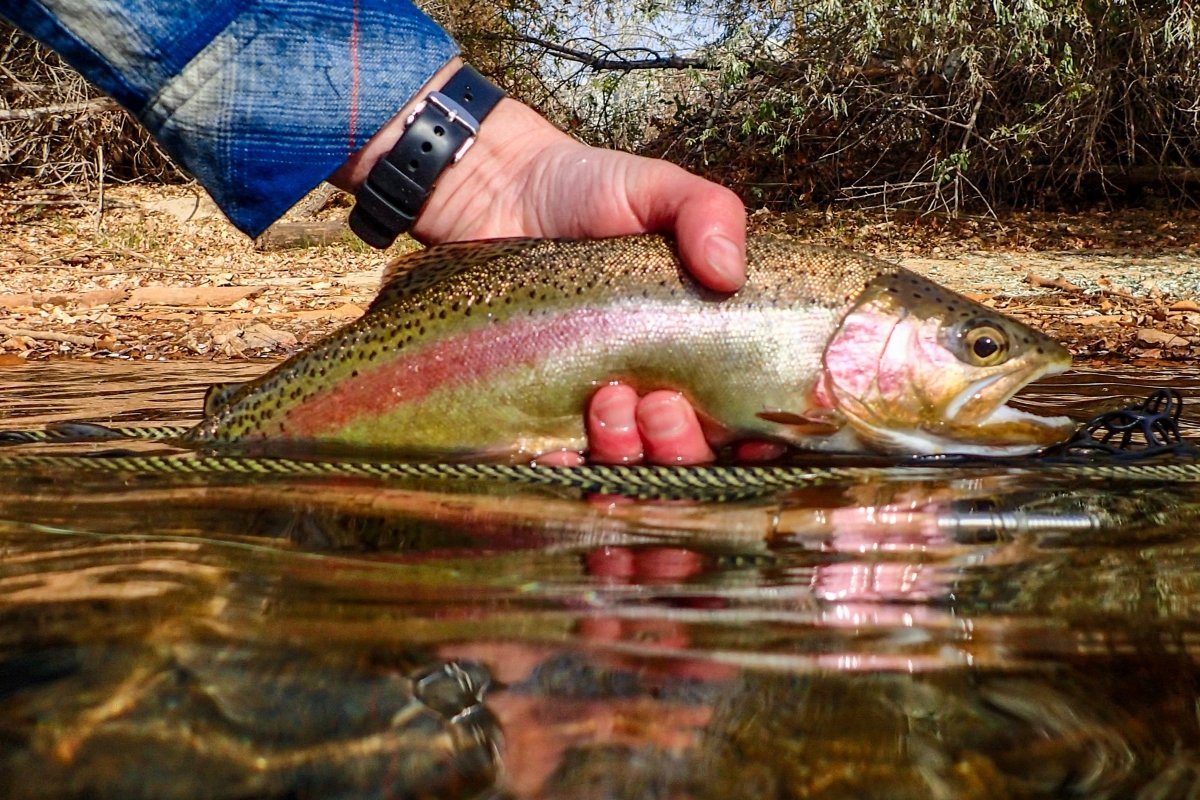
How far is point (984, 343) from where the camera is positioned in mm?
2777

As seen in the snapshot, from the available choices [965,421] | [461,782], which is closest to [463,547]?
[461,782]

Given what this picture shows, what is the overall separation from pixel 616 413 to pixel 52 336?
424 cm

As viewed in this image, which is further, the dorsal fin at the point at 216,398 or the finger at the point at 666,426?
the dorsal fin at the point at 216,398

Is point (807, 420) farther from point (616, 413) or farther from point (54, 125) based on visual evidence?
point (54, 125)

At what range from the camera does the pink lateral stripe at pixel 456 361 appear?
9.11 ft

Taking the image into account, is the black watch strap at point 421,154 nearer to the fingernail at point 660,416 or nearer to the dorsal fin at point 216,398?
the dorsal fin at point 216,398

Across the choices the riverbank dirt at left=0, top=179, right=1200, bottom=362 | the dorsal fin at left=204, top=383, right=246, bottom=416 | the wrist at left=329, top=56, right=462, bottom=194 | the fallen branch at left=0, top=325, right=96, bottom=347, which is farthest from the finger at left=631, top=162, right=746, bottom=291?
the fallen branch at left=0, top=325, right=96, bottom=347

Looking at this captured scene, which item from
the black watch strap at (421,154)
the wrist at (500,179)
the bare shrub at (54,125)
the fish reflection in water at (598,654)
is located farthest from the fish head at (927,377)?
the bare shrub at (54,125)

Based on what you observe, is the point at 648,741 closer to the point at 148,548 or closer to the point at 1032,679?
the point at 1032,679

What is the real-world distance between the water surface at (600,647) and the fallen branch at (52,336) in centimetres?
389

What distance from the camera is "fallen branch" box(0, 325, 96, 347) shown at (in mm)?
5848

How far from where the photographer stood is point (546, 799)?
1104 mm

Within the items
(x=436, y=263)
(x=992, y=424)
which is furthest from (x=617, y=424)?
(x=992, y=424)

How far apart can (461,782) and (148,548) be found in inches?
37.5
